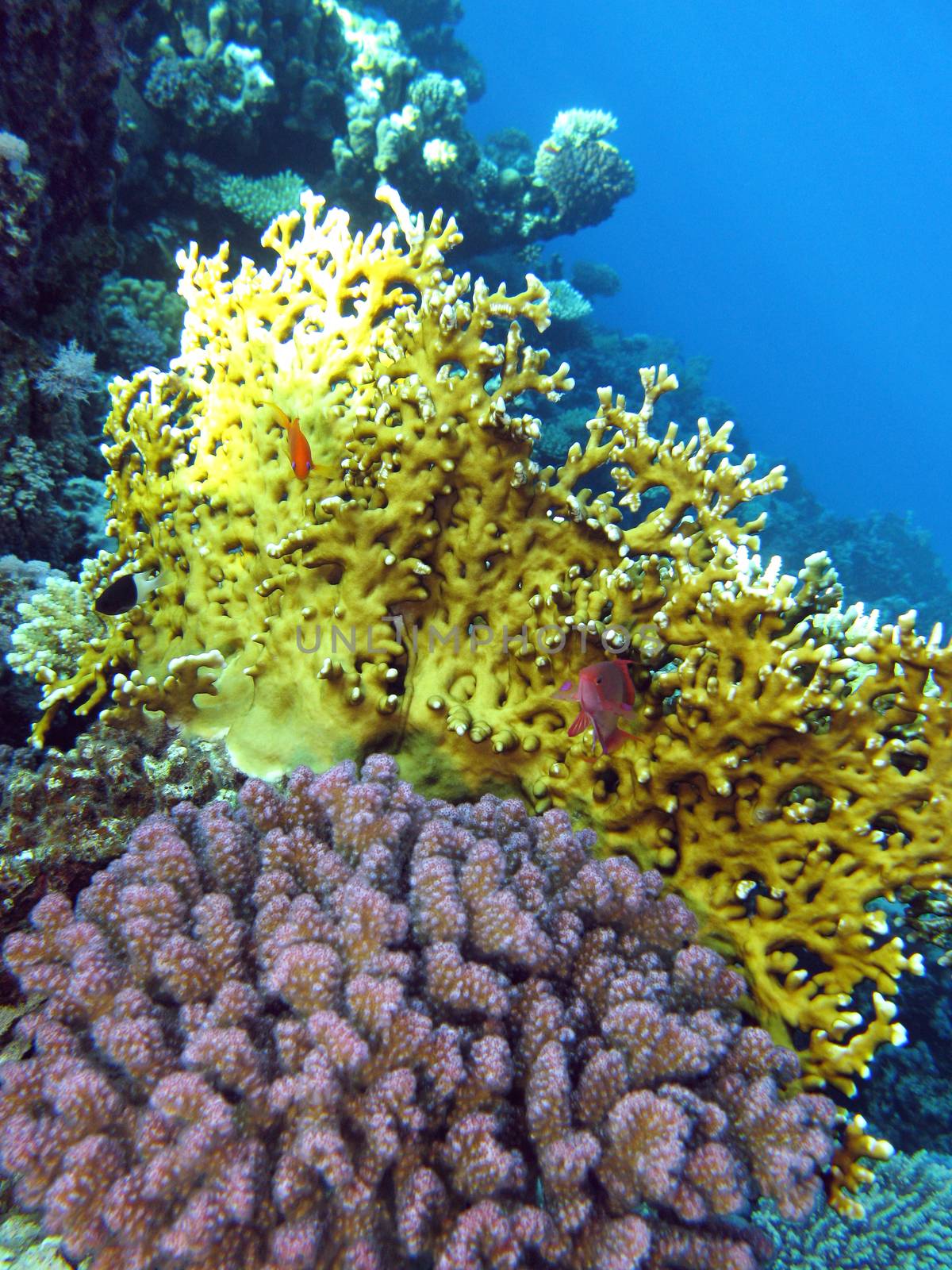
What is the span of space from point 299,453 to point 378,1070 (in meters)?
2.27

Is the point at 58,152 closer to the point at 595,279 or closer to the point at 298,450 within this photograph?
the point at 298,450

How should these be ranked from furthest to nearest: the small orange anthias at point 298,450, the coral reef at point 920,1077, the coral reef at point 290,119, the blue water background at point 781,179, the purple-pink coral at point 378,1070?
the blue water background at point 781,179
the coral reef at point 290,119
the coral reef at point 920,1077
the small orange anthias at point 298,450
the purple-pink coral at point 378,1070

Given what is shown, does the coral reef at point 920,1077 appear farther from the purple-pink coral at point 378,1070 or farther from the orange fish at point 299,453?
the orange fish at point 299,453

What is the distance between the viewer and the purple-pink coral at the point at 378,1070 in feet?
4.88

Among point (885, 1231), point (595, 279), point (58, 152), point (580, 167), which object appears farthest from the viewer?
point (595, 279)

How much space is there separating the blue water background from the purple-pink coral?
114 metres

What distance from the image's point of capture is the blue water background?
112 meters

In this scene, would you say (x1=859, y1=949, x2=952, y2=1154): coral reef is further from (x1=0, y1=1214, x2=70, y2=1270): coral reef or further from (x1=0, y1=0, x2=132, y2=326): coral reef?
(x1=0, y1=0, x2=132, y2=326): coral reef

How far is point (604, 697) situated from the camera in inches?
95.8

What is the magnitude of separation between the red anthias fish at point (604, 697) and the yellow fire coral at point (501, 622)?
0.23 m

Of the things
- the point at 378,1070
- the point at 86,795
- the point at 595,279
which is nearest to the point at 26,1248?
the point at 378,1070

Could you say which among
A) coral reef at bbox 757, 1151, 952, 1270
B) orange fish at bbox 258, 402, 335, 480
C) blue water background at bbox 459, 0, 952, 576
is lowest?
coral reef at bbox 757, 1151, 952, 1270

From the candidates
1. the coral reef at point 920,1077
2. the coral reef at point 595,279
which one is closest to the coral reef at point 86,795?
the coral reef at point 920,1077

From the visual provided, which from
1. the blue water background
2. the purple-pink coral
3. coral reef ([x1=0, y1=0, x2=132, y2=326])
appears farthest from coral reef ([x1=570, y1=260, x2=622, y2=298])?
the blue water background
